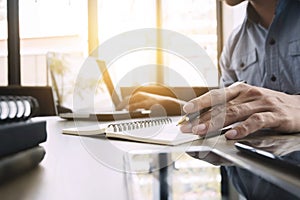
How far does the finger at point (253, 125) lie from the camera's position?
0.55 metres

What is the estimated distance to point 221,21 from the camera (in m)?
4.31

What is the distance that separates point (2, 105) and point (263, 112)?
18.0 inches

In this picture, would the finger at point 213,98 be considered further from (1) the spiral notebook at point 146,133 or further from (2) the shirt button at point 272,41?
(2) the shirt button at point 272,41

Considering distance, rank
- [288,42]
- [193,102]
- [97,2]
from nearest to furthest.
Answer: [193,102] → [288,42] → [97,2]

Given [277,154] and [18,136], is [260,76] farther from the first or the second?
[18,136]

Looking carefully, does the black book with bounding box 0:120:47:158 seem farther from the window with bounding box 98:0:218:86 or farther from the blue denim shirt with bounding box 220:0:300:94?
the window with bounding box 98:0:218:86

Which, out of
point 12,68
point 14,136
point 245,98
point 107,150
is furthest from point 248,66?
point 12,68

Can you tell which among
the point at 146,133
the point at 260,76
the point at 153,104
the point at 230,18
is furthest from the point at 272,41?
the point at 230,18

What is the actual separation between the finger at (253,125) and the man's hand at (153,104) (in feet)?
1.72

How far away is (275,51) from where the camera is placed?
1146 mm

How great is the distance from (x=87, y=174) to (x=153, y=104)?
0.88 metres

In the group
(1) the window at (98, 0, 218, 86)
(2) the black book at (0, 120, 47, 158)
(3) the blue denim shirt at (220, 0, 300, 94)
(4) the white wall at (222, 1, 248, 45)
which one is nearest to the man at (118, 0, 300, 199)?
(3) the blue denim shirt at (220, 0, 300, 94)

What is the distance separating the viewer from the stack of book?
34 cm

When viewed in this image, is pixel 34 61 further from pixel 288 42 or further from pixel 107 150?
pixel 107 150
